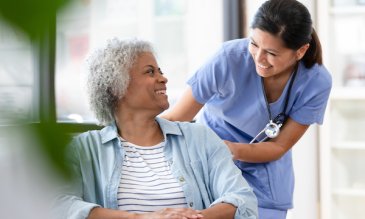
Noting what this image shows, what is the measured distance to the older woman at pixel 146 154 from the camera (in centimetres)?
172

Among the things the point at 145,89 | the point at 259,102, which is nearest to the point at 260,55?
the point at 259,102

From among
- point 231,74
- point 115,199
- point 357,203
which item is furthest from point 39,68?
point 357,203

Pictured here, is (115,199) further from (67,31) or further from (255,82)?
(67,31)

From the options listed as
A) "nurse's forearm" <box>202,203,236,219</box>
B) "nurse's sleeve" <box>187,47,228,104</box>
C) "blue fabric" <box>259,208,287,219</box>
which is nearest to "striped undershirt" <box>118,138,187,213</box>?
"nurse's forearm" <box>202,203,236,219</box>

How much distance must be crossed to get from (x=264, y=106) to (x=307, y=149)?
1638mm

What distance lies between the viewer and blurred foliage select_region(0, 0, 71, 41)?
25cm

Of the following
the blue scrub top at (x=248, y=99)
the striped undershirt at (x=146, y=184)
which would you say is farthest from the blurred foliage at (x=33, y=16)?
the blue scrub top at (x=248, y=99)

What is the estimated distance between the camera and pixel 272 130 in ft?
6.65

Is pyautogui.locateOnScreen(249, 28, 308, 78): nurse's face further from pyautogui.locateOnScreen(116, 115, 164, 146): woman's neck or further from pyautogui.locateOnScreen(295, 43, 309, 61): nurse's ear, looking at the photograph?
pyautogui.locateOnScreen(116, 115, 164, 146): woman's neck

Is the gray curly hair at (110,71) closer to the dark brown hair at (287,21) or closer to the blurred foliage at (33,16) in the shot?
the dark brown hair at (287,21)

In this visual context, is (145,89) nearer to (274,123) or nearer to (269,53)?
(269,53)

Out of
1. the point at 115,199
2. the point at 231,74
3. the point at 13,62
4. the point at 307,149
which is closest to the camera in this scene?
the point at 13,62

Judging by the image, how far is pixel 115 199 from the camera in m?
1.71

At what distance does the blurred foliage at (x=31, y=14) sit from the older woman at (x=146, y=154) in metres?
1.43
